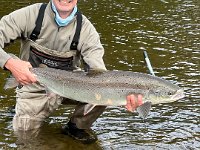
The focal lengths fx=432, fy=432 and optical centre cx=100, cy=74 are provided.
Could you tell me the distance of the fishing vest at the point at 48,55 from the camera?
5305 mm

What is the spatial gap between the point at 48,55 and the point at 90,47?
1.80 feet

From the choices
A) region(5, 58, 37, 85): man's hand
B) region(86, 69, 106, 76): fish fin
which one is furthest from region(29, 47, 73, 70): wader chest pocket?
region(86, 69, 106, 76): fish fin

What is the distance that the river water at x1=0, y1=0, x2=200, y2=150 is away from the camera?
5707mm

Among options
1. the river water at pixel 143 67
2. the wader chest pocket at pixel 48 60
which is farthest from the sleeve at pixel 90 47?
the river water at pixel 143 67

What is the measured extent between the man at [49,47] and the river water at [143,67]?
389mm

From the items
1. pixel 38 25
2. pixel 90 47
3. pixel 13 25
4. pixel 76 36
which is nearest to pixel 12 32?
pixel 13 25

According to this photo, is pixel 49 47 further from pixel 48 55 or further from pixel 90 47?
pixel 90 47

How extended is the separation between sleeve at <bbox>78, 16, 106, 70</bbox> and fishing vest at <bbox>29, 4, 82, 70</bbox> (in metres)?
0.07

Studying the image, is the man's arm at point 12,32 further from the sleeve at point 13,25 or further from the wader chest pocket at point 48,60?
the wader chest pocket at point 48,60

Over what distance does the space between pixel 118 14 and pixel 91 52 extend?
9.83 meters

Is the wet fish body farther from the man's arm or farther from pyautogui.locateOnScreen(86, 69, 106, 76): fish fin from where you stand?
the man's arm

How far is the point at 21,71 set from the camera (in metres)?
4.77

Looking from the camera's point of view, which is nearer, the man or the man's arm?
the man's arm

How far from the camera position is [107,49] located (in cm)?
1036
